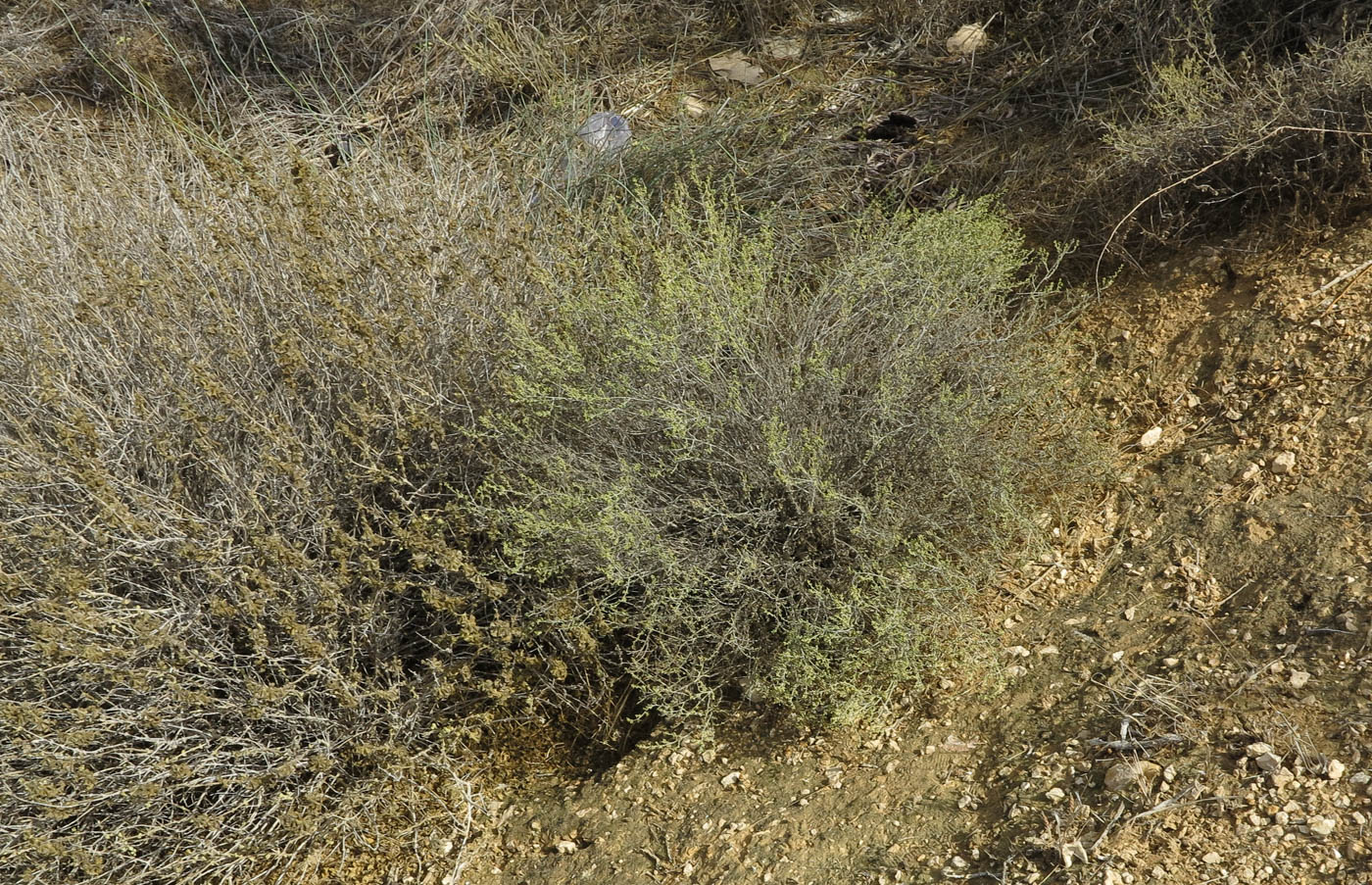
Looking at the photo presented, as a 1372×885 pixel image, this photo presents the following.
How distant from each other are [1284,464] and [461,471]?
2.32 metres

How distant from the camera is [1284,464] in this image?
2.85 meters

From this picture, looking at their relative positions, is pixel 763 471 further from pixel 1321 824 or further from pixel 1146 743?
pixel 1321 824

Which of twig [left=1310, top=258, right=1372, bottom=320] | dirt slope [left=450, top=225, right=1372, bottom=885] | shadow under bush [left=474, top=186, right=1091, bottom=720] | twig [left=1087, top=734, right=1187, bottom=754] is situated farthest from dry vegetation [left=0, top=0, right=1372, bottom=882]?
twig [left=1087, top=734, right=1187, bottom=754]

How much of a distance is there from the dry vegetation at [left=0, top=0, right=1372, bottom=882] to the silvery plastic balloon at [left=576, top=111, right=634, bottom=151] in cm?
84

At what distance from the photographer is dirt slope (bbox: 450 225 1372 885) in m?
2.16

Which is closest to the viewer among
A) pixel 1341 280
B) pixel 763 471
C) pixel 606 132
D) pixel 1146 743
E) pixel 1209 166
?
pixel 1146 743

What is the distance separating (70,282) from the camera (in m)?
3.37

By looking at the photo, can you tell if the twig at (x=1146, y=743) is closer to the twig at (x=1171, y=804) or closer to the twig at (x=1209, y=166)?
the twig at (x=1171, y=804)

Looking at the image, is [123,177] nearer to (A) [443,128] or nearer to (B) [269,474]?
(A) [443,128]

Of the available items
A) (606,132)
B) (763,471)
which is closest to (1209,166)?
(763,471)

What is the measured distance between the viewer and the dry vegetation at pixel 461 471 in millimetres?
2668

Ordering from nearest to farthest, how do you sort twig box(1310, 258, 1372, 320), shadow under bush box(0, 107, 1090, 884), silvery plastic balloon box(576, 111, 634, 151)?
shadow under bush box(0, 107, 1090, 884) → twig box(1310, 258, 1372, 320) → silvery plastic balloon box(576, 111, 634, 151)

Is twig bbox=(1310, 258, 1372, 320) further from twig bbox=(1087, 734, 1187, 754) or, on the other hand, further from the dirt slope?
twig bbox=(1087, 734, 1187, 754)

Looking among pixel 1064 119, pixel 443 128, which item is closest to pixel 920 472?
pixel 1064 119
